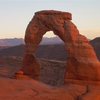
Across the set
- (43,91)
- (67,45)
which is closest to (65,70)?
(67,45)

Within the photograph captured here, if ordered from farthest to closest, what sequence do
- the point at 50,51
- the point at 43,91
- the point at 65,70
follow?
the point at 50,51 < the point at 65,70 < the point at 43,91

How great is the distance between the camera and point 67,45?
2408 centimetres

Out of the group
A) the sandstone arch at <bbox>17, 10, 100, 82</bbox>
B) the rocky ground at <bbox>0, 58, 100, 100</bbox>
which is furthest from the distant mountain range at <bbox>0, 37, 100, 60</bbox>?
the rocky ground at <bbox>0, 58, 100, 100</bbox>

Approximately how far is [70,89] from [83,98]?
70.0 inches

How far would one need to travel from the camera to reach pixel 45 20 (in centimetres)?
2620

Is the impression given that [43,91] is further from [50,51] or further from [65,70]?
[50,51]

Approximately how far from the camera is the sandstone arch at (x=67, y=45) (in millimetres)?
23062

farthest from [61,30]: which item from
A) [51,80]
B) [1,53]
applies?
[1,53]

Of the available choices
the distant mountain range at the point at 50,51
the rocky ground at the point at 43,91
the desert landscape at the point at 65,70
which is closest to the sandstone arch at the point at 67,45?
the desert landscape at the point at 65,70

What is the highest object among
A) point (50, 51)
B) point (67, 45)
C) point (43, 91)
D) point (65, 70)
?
point (67, 45)

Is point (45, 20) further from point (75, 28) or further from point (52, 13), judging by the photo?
point (75, 28)

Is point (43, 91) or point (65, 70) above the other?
point (43, 91)

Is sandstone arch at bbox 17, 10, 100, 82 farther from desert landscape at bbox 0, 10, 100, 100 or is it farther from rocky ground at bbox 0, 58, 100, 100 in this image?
rocky ground at bbox 0, 58, 100, 100

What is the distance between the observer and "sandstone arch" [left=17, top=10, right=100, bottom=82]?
23.1 metres
